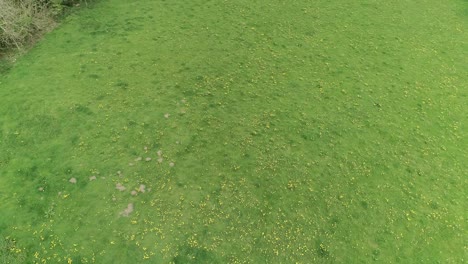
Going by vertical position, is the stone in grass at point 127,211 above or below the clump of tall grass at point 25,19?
below

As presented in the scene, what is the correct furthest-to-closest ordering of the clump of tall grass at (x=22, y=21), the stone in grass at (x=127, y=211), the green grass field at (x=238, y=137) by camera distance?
the clump of tall grass at (x=22, y=21)
the stone in grass at (x=127, y=211)
the green grass field at (x=238, y=137)

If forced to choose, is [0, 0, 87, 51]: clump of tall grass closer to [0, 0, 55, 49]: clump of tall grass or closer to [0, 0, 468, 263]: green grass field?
[0, 0, 55, 49]: clump of tall grass

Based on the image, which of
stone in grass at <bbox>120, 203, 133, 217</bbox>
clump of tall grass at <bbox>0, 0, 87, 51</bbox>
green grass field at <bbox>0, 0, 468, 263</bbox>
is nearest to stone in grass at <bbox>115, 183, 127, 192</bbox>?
green grass field at <bbox>0, 0, 468, 263</bbox>

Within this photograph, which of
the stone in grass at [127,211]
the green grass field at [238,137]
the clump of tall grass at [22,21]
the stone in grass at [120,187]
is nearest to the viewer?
the green grass field at [238,137]

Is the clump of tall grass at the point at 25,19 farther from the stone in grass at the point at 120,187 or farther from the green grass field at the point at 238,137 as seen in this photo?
the stone in grass at the point at 120,187

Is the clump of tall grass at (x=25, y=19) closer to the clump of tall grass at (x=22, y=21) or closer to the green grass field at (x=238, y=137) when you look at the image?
the clump of tall grass at (x=22, y=21)

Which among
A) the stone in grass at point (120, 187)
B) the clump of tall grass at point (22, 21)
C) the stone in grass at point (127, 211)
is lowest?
the stone in grass at point (127, 211)

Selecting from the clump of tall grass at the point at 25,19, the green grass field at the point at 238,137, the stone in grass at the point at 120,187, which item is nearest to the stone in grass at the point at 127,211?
the green grass field at the point at 238,137

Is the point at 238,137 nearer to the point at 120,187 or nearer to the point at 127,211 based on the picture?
the point at 120,187

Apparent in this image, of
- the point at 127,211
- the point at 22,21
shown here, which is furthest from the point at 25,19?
the point at 127,211

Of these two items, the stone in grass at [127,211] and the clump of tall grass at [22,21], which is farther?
the clump of tall grass at [22,21]
